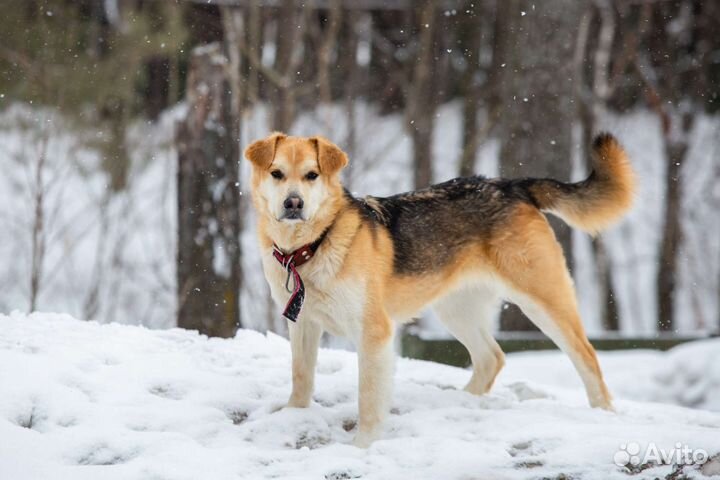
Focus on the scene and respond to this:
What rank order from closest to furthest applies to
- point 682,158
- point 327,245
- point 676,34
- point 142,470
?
point 142,470, point 327,245, point 682,158, point 676,34

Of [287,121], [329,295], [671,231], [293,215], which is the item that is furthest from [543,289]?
[671,231]

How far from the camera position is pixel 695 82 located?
1559 cm

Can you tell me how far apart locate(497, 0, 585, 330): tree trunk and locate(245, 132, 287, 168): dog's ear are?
4370mm

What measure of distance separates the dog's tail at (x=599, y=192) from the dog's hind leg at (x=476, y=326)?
2.52 ft

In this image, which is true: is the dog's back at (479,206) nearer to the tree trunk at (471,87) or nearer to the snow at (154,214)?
the snow at (154,214)

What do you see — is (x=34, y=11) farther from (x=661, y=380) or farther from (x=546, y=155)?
(x=661, y=380)

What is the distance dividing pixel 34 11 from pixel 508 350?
25.4 ft

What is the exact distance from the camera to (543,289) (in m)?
5.46

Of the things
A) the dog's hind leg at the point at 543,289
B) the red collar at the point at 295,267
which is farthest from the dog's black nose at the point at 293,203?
the dog's hind leg at the point at 543,289

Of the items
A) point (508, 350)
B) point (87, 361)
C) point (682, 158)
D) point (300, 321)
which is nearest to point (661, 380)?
point (508, 350)

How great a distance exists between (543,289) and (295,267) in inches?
66.4

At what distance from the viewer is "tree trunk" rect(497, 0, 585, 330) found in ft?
28.8

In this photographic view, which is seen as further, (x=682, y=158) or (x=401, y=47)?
(x=401, y=47)

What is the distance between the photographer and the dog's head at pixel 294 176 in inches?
185
